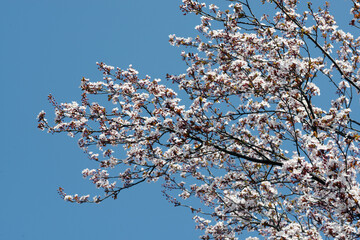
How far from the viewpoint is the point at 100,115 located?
8867mm

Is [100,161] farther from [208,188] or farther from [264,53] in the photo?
[264,53]

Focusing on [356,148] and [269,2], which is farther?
[269,2]

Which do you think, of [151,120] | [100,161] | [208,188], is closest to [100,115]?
[100,161]

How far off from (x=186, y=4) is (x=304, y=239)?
7.03 meters

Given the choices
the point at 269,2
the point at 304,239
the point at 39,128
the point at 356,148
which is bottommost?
the point at 304,239

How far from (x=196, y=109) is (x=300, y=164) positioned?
3043 millimetres

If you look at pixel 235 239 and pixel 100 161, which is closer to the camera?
pixel 100 161

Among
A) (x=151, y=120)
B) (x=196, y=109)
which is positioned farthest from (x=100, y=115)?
(x=196, y=109)

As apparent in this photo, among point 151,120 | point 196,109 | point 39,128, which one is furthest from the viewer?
point 39,128

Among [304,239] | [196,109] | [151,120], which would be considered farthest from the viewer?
[196,109]

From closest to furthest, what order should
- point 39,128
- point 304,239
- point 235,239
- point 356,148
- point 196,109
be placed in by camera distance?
point 304,239, point 356,148, point 196,109, point 39,128, point 235,239

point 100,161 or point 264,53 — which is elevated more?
point 264,53

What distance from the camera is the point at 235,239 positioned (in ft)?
34.1

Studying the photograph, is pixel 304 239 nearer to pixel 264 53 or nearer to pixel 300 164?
pixel 300 164
